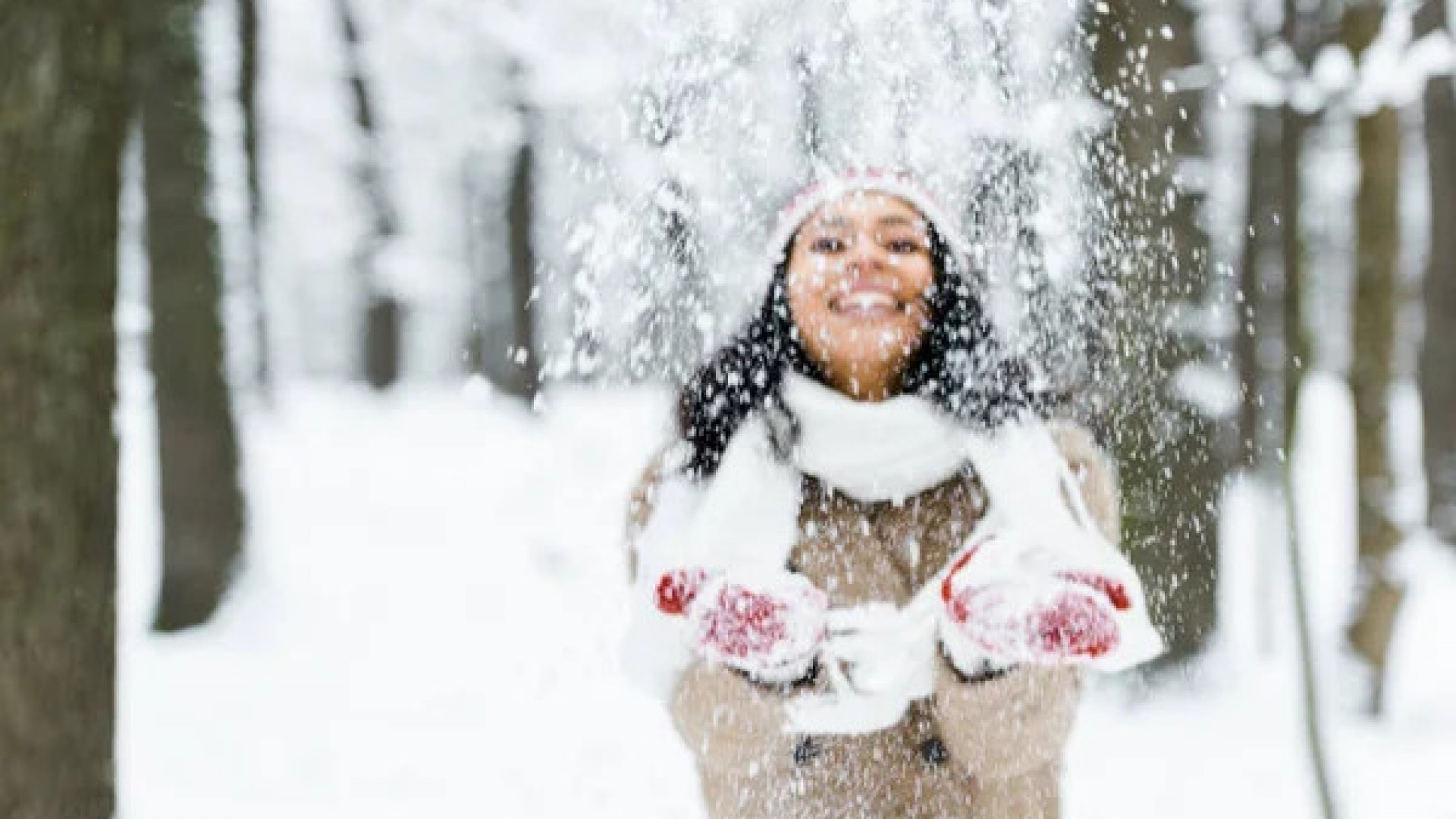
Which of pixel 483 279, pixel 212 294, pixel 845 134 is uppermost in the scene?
pixel 845 134

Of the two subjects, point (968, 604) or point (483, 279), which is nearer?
point (968, 604)

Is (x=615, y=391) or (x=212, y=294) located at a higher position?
(x=212, y=294)

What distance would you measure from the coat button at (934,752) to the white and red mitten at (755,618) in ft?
Result: 1.12

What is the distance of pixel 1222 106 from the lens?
5734 millimetres

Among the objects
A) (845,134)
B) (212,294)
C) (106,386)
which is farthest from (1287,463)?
(212,294)

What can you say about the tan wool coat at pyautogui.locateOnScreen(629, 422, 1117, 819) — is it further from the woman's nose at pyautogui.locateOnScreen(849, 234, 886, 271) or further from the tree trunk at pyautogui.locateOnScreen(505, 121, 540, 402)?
the tree trunk at pyautogui.locateOnScreen(505, 121, 540, 402)

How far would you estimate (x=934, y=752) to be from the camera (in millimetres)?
2250

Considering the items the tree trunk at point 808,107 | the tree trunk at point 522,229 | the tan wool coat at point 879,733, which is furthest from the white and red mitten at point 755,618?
the tree trunk at point 522,229

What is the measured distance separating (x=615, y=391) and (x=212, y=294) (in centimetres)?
1848

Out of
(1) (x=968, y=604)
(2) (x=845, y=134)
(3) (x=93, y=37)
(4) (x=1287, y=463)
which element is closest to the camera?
(1) (x=968, y=604)

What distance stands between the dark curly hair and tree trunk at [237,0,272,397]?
7802 millimetres

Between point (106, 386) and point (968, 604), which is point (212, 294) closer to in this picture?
point (106, 386)

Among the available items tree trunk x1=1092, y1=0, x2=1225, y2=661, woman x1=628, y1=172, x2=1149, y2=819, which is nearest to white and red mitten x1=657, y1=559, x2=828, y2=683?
woman x1=628, y1=172, x2=1149, y2=819

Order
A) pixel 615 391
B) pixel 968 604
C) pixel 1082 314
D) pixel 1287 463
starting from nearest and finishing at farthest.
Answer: pixel 968 604
pixel 1287 463
pixel 1082 314
pixel 615 391
